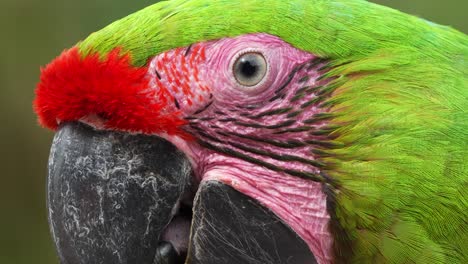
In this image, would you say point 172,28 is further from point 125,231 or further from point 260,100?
point 125,231

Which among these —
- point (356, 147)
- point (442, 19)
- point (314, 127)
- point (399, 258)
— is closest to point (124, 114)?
point (314, 127)

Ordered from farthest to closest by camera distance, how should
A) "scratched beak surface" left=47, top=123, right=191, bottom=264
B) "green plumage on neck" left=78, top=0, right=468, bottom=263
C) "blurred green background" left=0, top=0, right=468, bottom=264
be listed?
"blurred green background" left=0, top=0, right=468, bottom=264
"scratched beak surface" left=47, top=123, right=191, bottom=264
"green plumage on neck" left=78, top=0, right=468, bottom=263

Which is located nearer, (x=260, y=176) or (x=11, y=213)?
(x=260, y=176)

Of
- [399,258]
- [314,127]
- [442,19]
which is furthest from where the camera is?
[442,19]

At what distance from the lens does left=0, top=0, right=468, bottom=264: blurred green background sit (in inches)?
183

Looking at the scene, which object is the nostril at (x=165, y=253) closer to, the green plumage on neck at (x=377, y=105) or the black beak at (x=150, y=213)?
the black beak at (x=150, y=213)

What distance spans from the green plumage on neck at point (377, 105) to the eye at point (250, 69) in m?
0.07

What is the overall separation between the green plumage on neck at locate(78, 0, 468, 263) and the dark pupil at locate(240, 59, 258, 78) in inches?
3.1

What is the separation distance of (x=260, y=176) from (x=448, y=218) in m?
0.47

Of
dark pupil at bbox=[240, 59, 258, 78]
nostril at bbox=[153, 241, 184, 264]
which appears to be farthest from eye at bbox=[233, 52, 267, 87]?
nostril at bbox=[153, 241, 184, 264]

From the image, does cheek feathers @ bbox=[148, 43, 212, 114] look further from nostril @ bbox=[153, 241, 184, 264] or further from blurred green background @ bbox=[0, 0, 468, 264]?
blurred green background @ bbox=[0, 0, 468, 264]

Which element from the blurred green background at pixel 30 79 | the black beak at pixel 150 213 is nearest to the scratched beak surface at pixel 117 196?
the black beak at pixel 150 213

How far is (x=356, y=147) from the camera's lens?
157cm

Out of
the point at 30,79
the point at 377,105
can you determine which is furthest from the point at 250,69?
the point at 30,79
